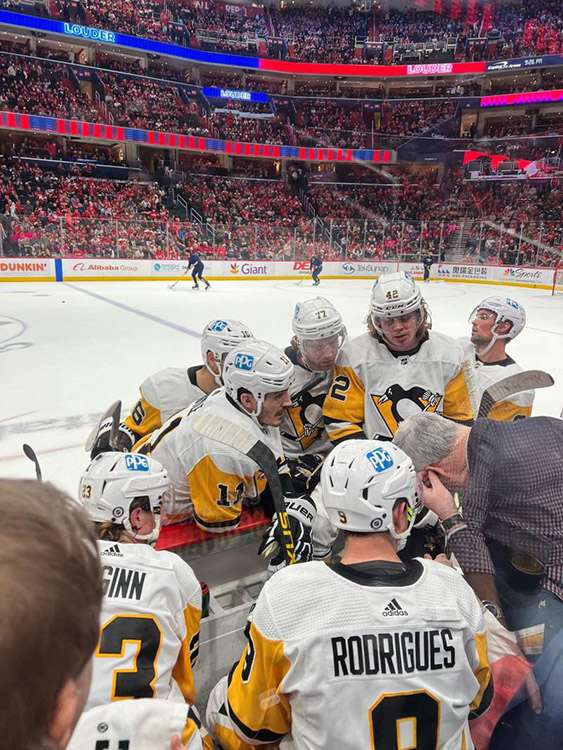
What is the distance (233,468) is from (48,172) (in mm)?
24144

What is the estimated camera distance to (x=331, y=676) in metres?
1.17

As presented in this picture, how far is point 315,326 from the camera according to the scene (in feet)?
9.71

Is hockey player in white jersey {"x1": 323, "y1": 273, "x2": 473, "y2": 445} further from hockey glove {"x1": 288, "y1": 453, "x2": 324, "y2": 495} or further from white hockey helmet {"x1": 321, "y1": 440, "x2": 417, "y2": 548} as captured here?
white hockey helmet {"x1": 321, "y1": 440, "x2": 417, "y2": 548}

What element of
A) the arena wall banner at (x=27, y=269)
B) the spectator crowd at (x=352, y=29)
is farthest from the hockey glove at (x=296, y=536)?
the spectator crowd at (x=352, y=29)

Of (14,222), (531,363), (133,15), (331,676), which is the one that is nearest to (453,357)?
(331,676)

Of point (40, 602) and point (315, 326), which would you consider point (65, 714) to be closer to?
point (40, 602)

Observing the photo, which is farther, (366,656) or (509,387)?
(509,387)

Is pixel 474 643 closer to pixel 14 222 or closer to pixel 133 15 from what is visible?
pixel 14 222

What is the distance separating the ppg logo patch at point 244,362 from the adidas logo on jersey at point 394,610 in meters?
1.29

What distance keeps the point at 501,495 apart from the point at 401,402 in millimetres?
1082

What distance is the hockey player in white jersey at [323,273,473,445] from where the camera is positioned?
2.79 meters

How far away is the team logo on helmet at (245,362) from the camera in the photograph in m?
2.33

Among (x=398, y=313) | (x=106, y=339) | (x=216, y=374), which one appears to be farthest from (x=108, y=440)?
(x=106, y=339)

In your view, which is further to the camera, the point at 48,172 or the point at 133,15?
the point at 133,15
